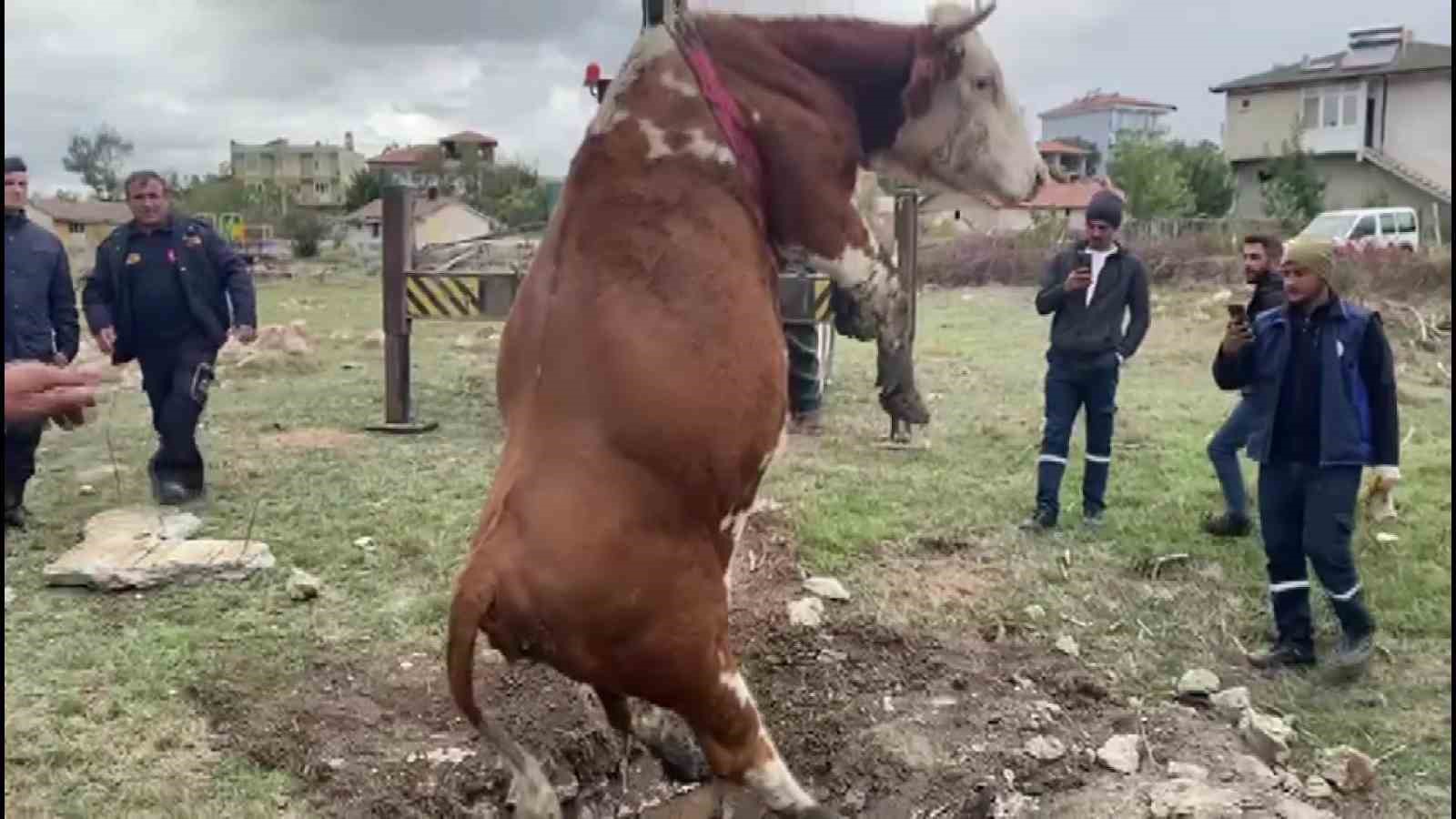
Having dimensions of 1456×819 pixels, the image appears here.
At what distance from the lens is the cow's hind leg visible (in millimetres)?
3324

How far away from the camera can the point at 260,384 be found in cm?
1398

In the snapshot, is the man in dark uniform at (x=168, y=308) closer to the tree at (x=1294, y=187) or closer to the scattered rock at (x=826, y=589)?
the scattered rock at (x=826, y=589)

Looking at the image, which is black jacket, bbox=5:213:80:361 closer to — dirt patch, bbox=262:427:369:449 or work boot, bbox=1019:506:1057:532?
dirt patch, bbox=262:427:369:449

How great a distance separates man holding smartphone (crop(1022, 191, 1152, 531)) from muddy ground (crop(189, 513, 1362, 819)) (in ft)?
7.26

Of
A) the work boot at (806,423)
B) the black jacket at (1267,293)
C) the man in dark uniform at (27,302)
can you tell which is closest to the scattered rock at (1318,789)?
the black jacket at (1267,293)

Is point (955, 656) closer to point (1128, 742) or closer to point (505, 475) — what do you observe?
point (1128, 742)

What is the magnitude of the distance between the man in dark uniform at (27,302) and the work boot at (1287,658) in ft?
21.2

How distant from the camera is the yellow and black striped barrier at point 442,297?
9.48m

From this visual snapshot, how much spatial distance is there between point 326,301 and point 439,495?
70.6 feet

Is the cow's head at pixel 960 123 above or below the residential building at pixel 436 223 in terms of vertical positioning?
below

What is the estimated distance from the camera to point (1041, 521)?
769cm

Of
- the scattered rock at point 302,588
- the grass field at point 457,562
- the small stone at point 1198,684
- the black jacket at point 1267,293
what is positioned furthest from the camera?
the black jacket at point 1267,293

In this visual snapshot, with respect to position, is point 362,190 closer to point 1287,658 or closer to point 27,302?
point 27,302

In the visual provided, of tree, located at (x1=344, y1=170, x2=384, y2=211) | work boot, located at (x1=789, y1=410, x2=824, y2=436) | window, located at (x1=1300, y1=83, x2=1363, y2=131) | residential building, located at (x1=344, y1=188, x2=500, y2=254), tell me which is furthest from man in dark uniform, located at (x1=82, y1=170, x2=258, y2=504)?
tree, located at (x1=344, y1=170, x2=384, y2=211)
